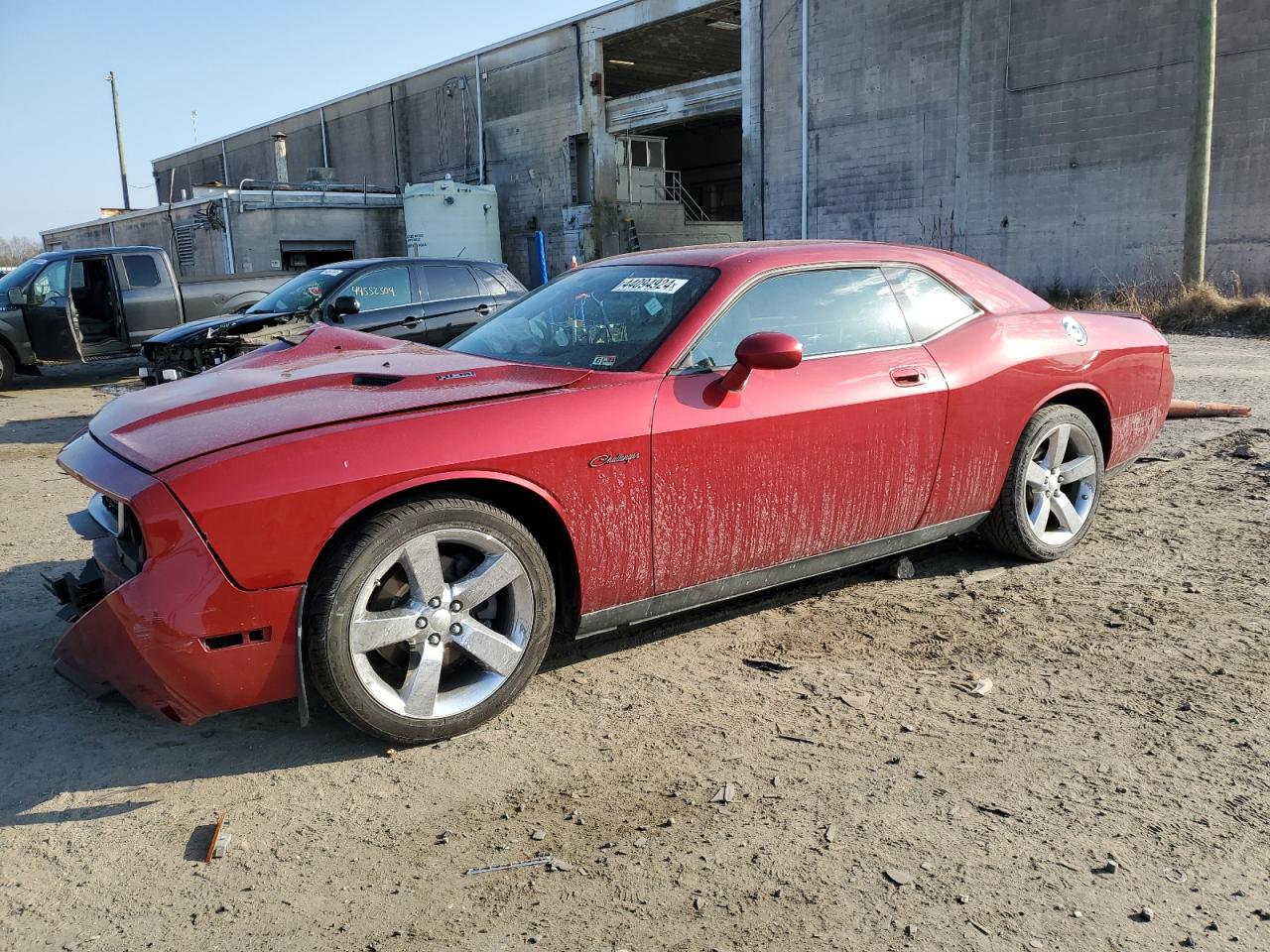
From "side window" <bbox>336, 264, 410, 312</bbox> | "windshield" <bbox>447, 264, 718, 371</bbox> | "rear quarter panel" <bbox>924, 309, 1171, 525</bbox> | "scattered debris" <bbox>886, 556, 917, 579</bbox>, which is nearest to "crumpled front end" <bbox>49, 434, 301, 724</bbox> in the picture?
"windshield" <bbox>447, 264, 718, 371</bbox>

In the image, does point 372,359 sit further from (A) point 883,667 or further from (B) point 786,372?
(A) point 883,667

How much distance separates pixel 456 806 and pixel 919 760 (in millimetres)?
1402

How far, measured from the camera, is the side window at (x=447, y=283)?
10141mm

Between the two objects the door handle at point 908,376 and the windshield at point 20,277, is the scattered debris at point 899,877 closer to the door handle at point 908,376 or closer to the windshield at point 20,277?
the door handle at point 908,376

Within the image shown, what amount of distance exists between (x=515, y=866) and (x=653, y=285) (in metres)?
2.31

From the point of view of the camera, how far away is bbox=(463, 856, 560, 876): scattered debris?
2.44 m

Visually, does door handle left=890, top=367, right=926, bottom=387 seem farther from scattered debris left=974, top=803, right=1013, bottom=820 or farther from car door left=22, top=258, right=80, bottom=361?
car door left=22, top=258, right=80, bottom=361

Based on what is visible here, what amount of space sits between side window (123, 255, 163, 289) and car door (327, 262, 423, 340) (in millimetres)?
5147

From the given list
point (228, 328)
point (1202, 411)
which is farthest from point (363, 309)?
point (1202, 411)

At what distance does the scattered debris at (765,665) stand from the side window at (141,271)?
1255 centimetres

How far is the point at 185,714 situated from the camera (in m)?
2.80

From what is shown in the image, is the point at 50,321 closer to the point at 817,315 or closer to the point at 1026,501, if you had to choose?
the point at 817,315

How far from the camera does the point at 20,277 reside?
1291 cm

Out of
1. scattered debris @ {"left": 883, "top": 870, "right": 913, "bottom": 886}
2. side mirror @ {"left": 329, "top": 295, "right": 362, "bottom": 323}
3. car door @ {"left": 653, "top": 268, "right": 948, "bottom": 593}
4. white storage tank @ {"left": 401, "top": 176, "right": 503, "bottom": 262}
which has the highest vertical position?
white storage tank @ {"left": 401, "top": 176, "right": 503, "bottom": 262}
